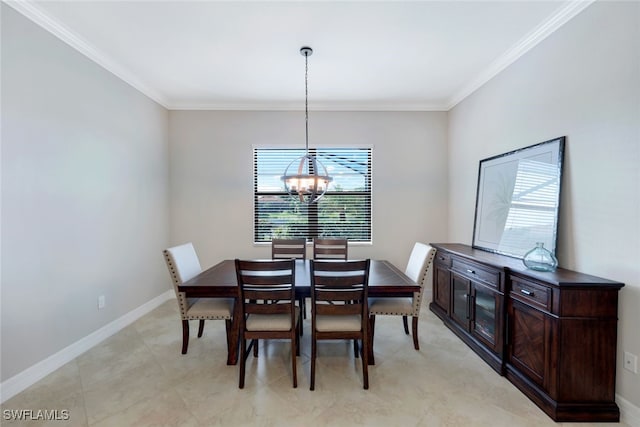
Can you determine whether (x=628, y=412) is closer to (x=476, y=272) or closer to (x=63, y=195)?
(x=476, y=272)

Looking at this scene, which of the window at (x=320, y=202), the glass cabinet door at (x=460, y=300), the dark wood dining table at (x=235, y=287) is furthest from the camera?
the window at (x=320, y=202)

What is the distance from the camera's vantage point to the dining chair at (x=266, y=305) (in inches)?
78.6

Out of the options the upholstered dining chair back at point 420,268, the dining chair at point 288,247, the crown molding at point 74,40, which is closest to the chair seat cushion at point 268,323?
the upholstered dining chair back at point 420,268

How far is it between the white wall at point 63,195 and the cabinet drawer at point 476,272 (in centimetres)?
365

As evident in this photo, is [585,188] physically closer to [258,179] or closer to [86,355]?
[258,179]

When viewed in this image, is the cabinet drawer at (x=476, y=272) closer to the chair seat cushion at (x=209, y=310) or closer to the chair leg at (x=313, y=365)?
the chair leg at (x=313, y=365)

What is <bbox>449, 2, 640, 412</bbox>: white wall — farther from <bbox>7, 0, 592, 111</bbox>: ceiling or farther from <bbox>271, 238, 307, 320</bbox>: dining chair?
<bbox>271, 238, 307, 320</bbox>: dining chair

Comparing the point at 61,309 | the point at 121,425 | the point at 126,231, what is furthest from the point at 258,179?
the point at 121,425

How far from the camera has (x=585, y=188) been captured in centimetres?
200

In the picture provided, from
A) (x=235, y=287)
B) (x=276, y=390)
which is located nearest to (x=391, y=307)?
(x=276, y=390)

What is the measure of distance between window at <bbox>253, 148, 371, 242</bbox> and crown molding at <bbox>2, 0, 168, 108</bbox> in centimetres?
167

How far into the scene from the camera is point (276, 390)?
81.4 inches

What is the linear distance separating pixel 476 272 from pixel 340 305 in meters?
1.37

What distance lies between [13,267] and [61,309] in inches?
22.7
